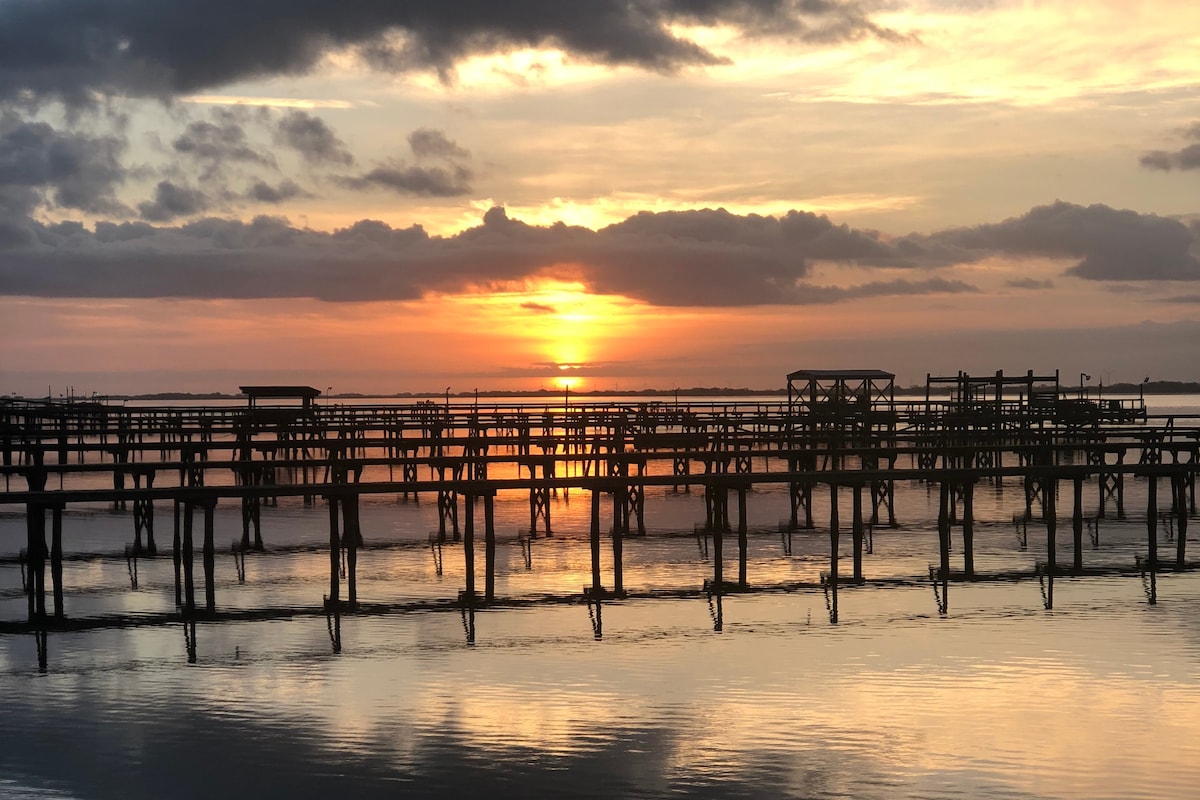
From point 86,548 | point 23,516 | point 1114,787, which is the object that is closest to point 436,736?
point 1114,787

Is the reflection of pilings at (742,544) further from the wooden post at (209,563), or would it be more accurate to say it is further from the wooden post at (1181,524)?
the wooden post at (209,563)

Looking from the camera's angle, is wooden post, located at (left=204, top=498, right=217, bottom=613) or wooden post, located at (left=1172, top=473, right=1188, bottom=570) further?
wooden post, located at (left=1172, top=473, right=1188, bottom=570)

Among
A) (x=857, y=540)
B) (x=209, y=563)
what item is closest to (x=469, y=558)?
(x=209, y=563)

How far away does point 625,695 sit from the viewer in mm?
17297

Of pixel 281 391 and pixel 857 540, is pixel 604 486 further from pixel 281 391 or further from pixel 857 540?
pixel 281 391

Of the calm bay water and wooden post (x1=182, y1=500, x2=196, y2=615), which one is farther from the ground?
wooden post (x1=182, y1=500, x2=196, y2=615)

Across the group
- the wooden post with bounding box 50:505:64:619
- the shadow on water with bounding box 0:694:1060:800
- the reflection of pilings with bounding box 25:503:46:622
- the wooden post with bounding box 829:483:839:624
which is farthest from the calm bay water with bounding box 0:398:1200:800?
the wooden post with bounding box 50:505:64:619

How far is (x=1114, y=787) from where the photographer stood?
13.8 meters

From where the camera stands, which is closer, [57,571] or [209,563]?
[209,563]

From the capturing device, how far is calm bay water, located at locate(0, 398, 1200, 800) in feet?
46.0

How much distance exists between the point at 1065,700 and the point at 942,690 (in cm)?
153

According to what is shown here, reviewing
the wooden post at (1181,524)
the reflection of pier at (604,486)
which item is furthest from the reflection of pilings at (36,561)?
the wooden post at (1181,524)

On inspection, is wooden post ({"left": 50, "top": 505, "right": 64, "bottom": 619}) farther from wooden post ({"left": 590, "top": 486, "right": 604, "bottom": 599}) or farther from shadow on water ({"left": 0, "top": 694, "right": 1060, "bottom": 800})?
wooden post ({"left": 590, "top": 486, "right": 604, "bottom": 599})

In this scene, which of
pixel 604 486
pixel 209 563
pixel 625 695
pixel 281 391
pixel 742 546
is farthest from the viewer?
pixel 281 391
